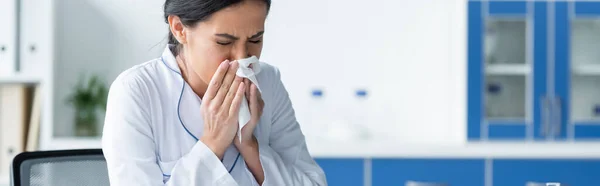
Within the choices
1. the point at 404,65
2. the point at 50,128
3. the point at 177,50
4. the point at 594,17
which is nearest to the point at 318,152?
the point at 404,65

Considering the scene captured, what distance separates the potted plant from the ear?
249 cm

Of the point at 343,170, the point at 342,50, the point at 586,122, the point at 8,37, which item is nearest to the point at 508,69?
the point at 586,122

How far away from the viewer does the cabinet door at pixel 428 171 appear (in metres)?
3.83

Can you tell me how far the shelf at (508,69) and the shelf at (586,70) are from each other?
228 millimetres

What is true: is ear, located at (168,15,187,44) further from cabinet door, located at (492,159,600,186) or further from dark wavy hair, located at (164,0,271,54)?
cabinet door, located at (492,159,600,186)

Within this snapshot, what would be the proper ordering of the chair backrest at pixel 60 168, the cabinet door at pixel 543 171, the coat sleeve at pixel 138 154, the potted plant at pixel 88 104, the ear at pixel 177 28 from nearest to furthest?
the coat sleeve at pixel 138 154, the ear at pixel 177 28, the chair backrest at pixel 60 168, the cabinet door at pixel 543 171, the potted plant at pixel 88 104

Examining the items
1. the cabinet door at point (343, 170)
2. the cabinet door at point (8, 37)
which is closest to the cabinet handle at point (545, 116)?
the cabinet door at point (343, 170)

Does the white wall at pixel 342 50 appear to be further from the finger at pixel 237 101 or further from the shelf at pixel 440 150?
the finger at pixel 237 101

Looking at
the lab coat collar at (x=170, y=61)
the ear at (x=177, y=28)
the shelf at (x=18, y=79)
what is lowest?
the shelf at (x=18, y=79)

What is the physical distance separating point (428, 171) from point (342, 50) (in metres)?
0.76

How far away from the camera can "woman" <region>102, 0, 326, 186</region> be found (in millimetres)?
1605

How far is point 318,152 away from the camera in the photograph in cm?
378

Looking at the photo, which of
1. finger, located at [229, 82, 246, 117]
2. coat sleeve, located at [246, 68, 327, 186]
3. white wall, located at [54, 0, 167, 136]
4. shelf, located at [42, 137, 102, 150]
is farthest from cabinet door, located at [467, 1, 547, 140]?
finger, located at [229, 82, 246, 117]

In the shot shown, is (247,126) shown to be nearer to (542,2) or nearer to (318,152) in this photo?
(318,152)
